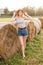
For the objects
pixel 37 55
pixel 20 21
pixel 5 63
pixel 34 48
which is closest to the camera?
pixel 5 63

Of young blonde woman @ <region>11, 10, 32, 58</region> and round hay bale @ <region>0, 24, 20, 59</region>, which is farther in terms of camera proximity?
young blonde woman @ <region>11, 10, 32, 58</region>

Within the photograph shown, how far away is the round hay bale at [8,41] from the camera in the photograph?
4823mm

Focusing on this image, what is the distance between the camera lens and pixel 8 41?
5039 millimetres

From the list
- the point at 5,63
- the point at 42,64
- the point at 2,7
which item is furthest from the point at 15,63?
the point at 2,7

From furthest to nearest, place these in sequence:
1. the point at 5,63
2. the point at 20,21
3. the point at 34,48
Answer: the point at 34,48 < the point at 20,21 < the point at 5,63

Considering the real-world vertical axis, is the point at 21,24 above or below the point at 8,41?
above

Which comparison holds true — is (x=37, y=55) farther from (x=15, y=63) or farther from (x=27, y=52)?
(x=15, y=63)

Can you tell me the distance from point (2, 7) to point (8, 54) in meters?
1.13

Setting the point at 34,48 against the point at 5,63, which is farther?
the point at 34,48

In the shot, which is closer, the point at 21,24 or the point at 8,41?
the point at 8,41

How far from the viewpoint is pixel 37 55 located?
5.60 meters

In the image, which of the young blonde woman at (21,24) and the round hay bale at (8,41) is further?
the young blonde woman at (21,24)

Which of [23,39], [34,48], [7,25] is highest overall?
[7,25]

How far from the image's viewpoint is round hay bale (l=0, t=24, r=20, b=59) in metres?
4.82
